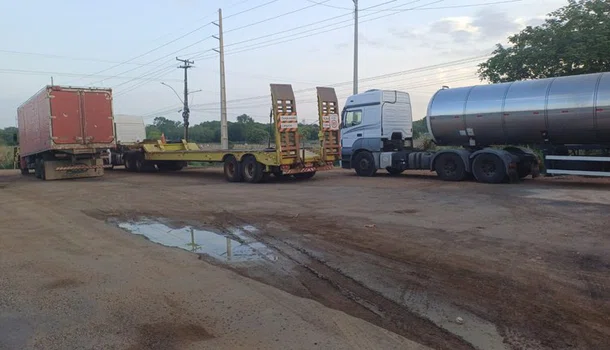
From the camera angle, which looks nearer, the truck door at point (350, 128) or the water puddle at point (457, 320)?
the water puddle at point (457, 320)

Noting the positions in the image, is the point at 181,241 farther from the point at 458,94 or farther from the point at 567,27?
the point at 567,27

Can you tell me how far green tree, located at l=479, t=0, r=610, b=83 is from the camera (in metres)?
22.7

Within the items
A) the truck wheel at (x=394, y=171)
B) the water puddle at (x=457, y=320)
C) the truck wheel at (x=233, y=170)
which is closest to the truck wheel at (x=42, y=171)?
the truck wheel at (x=233, y=170)

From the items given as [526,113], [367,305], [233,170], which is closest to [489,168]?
[526,113]

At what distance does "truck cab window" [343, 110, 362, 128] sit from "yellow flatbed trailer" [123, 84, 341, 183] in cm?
200

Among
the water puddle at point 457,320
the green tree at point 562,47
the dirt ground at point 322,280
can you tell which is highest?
the green tree at point 562,47

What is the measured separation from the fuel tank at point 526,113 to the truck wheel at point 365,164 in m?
2.96

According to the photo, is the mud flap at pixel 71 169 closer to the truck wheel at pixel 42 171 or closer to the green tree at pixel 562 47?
the truck wheel at pixel 42 171

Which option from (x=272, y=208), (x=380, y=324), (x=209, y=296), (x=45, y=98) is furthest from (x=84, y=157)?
(x=380, y=324)

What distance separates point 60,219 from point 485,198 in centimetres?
984

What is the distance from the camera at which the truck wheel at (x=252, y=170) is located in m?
16.9

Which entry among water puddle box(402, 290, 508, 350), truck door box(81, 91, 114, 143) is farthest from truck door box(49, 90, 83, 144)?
water puddle box(402, 290, 508, 350)

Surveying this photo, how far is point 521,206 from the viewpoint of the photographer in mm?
10398

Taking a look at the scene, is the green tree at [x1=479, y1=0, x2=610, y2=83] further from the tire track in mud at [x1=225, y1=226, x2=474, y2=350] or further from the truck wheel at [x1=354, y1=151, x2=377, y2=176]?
the tire track in mud at [x1=225, y1=226, x2=474, y2=350]
